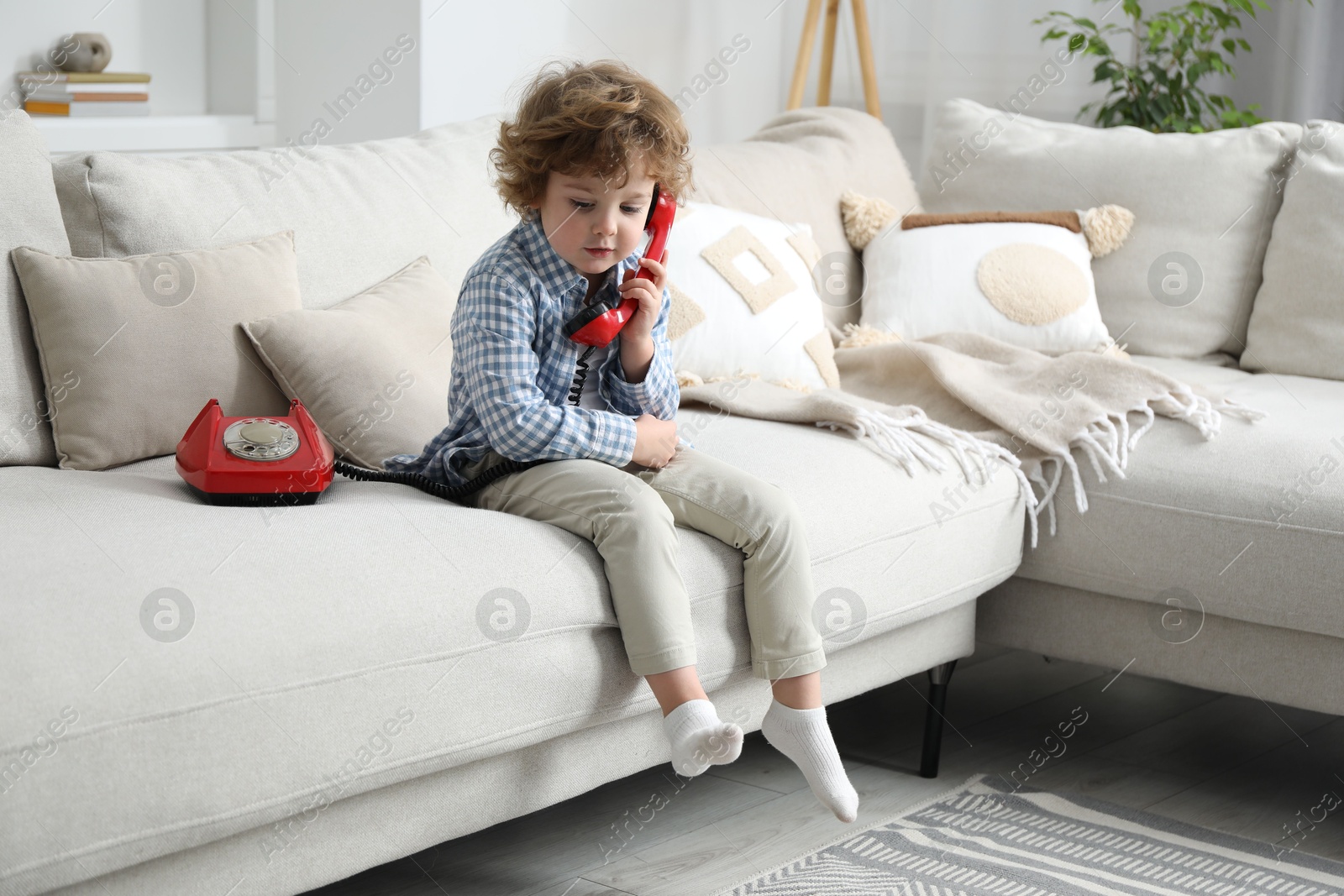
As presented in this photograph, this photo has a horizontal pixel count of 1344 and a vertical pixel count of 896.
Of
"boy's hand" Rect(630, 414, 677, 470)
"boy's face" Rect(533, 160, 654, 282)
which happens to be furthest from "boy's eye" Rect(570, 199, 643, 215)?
"boy's hand" Rect(630, 414, 677, 470)

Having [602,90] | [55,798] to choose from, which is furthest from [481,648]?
[602,90]

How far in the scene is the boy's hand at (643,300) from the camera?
5.14 ft

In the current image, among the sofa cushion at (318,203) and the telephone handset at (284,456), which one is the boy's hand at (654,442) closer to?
the telephone handset at (284,456)

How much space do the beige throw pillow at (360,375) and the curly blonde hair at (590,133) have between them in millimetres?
267

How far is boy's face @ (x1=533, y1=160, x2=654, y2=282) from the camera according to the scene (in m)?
1.51

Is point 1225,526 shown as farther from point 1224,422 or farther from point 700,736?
point 700,736

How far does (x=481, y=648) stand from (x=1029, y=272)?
4.67 feet

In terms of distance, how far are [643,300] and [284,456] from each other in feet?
1.42

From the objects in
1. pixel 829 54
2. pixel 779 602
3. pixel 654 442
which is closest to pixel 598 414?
pixel 654 442

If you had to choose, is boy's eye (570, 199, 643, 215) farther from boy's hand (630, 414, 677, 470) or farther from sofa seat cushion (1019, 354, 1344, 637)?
sofa seat cushion (1019, 354, 1344, 637)

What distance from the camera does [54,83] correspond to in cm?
292

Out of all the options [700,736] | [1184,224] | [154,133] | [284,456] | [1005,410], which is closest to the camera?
[700,736]

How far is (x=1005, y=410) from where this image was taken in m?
1.97

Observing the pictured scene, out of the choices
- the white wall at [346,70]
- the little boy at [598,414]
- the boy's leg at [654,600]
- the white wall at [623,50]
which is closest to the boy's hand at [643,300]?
the little boy at [598,414]
